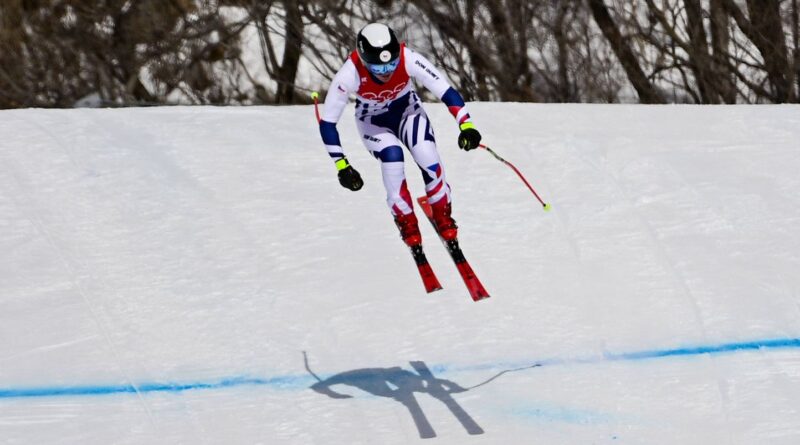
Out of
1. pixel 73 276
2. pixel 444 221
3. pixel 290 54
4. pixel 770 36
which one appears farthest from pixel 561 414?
pixel 290 54

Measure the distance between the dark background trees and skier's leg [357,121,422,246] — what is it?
7.85 m

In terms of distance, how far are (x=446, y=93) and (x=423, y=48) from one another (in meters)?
8.34

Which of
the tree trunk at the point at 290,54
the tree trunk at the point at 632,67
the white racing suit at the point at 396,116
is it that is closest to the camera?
the white racing suit at the point at 396,116

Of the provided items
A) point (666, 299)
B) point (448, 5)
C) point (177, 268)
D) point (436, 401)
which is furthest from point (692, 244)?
point (448, 5)

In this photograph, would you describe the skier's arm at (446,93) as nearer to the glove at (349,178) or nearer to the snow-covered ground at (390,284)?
the glove at (349,178)

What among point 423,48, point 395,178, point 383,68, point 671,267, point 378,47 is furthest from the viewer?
point 423,48

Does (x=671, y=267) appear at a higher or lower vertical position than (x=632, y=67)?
lower

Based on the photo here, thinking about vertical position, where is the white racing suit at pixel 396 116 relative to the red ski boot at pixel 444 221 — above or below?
above

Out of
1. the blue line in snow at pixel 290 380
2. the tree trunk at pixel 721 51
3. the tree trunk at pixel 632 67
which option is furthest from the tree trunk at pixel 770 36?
the blue line in snow at pixel 290 380

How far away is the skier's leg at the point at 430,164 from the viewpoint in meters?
6.71

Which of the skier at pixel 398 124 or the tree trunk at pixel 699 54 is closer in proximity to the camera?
the skier at pixel 398 124

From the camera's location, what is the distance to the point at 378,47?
6.33 m

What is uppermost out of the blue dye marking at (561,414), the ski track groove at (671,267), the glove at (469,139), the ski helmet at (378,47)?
the ski helmet at (378,47)

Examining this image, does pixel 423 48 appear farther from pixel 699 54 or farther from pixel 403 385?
pixel 403 385
